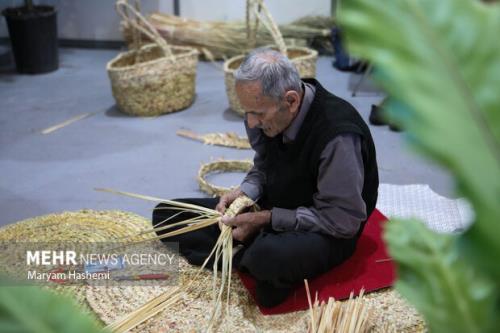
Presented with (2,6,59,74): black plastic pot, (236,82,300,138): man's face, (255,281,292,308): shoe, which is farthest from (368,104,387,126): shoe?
(2,6,59,74): black plastic pot

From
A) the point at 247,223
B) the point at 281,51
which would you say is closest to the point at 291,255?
the point at 247,223

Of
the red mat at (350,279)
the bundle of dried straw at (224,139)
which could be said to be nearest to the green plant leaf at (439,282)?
the red mat at (350,279)

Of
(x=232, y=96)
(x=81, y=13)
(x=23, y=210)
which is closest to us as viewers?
(x=23, y=210)

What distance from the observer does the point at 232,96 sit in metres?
4.20

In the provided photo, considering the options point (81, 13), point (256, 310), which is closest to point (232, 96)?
point (256, 310)

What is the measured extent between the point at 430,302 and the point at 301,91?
1454 mm

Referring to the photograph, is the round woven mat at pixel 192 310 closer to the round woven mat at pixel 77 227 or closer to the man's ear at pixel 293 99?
Answer: the round woven mat at pixel 77 227

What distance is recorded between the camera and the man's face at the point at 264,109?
2.04 meters

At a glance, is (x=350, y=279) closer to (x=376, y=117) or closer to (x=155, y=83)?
(x=376, y=117)

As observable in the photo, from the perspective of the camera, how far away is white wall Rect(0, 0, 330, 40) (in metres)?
5.97

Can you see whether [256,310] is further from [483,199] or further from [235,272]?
[483,199]

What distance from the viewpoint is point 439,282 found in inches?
27.3

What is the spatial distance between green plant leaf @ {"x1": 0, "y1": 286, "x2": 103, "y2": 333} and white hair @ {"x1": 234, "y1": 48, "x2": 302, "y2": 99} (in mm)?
1455

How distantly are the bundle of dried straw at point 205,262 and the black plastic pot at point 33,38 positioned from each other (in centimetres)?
330
